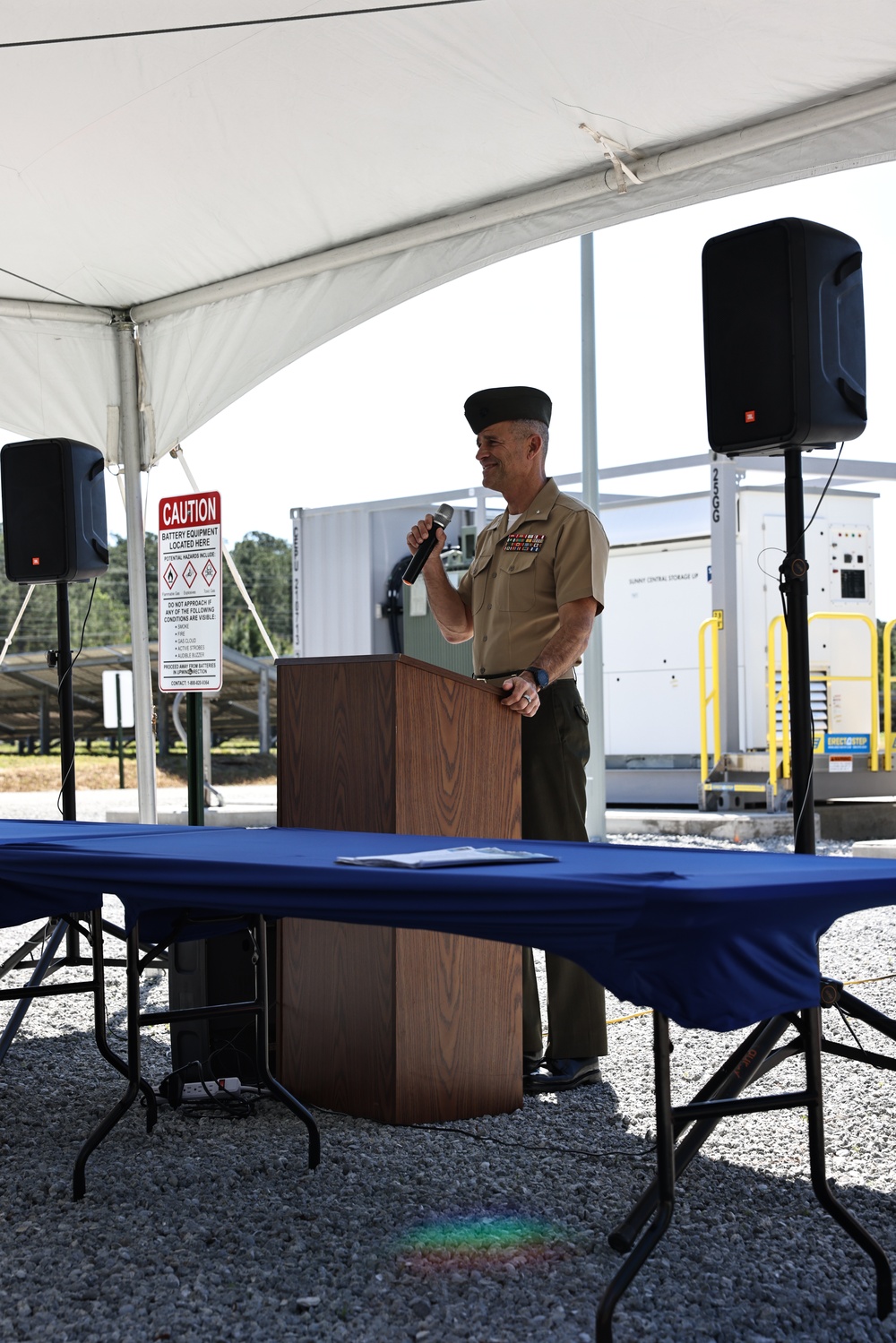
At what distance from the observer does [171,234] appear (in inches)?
197

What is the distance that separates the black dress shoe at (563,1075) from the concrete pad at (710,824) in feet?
18.4

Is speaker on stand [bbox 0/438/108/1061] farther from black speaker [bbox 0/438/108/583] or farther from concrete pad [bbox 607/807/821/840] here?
concrete pad [bbox 607/807/821/840]

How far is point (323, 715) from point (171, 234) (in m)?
2.76

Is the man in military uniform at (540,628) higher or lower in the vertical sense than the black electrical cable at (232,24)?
lower

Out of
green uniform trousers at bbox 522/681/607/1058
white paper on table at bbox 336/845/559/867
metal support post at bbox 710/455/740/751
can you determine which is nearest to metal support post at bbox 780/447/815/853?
green uniform trousers at bbox 522/681/607/1058

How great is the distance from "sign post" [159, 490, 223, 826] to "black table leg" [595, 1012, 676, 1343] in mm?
3325

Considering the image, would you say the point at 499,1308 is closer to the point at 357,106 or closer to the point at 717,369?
the point at 717,369

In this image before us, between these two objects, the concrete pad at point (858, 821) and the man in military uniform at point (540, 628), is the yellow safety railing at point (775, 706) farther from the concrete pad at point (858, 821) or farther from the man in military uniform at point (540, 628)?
the man in military uniform at point (540, 628)

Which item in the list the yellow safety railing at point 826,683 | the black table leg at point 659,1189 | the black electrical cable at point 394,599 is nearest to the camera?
the black table leg at point 659,1189

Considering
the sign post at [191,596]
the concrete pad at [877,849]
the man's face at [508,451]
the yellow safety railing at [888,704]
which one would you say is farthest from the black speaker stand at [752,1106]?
the yellow safety railing at [888,704]

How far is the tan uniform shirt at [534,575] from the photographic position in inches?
132

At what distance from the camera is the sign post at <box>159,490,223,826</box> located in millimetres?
5008

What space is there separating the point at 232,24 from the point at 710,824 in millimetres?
6699

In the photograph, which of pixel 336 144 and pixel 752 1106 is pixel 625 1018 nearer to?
pixel 752 1106
